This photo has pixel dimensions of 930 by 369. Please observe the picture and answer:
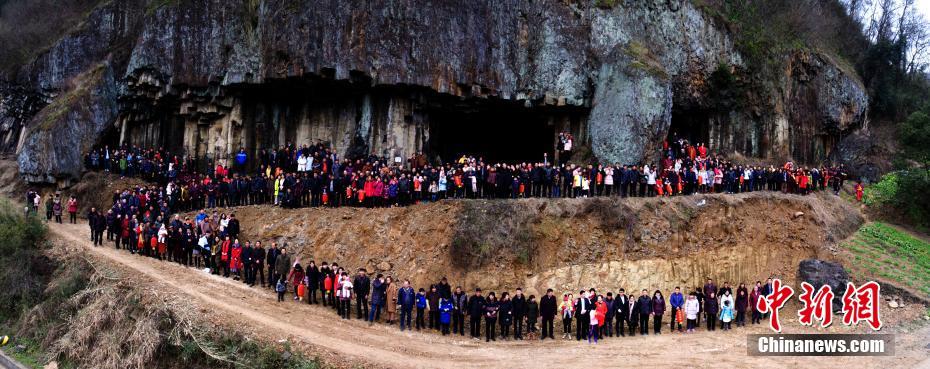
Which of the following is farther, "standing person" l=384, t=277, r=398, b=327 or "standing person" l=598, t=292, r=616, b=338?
"standing person" l=384, t=277, r=398, b=327

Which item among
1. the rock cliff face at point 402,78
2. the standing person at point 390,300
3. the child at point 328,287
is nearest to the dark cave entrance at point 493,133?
the rock cliff face at point 402,78

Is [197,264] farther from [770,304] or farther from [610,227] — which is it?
[770,304]

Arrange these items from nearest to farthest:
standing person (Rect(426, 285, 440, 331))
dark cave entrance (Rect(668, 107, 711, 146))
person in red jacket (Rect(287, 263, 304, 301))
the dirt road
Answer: the dirt road
standing person (Rect(426, 285, 440, 331))
person in red jacket (Rect(287, 263, 304, 301))
dark cave entrance (Rect(668, 107, 711, 146))

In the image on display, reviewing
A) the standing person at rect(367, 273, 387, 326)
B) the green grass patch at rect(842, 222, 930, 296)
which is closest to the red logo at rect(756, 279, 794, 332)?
the green grass patch at rect(842, 222, 930, 296)

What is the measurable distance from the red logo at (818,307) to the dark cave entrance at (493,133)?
46.0ft

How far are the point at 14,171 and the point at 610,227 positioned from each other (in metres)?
32.0

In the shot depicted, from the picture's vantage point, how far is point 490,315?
799 inches

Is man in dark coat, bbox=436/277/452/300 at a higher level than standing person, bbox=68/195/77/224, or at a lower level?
lower

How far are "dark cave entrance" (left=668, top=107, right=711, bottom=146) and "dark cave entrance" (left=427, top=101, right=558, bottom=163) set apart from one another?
7.10 m

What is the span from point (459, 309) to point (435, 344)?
4.40 feet

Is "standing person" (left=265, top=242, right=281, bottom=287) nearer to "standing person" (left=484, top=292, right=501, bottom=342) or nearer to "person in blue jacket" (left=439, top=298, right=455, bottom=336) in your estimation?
"person in blue jacket" (left=439, top=298, right=455, bottom=336)

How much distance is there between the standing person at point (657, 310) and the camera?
21.0 meters

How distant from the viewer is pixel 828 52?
140 feet

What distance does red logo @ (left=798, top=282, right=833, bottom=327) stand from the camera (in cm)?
2288
